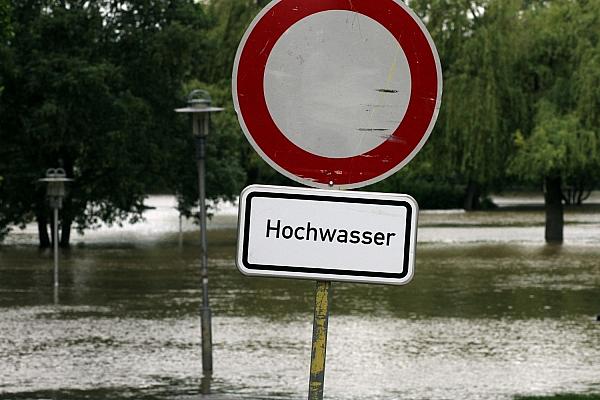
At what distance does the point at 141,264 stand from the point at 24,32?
9.65 m

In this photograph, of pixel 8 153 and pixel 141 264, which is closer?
pixel 141 264

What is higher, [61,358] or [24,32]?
[24,32]

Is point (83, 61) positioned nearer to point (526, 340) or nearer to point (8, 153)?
point (8, 153)

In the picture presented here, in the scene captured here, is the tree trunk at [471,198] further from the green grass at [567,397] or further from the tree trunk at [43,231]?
the green grass at [567,397]

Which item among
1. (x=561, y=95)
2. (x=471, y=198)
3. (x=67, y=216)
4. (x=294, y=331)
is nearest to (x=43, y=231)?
(x=67, y=216)

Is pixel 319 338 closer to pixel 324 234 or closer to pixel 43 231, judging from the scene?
pixel 324 234

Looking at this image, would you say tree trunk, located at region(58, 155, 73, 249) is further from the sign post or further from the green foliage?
the sign post

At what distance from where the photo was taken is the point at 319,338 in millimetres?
4020

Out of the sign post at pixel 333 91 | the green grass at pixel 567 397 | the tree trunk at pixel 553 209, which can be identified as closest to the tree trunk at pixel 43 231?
the tree trunk at pixel 553 209

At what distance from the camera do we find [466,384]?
16000 mm

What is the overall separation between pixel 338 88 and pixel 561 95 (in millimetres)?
43443

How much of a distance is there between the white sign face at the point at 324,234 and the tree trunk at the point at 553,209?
45.9 m

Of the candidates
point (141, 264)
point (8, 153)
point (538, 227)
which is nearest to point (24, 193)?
point (8, 153)

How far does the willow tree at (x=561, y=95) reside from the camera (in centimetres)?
4525
